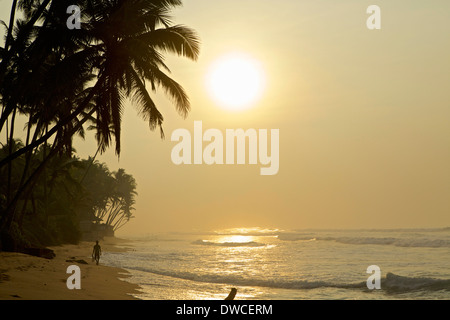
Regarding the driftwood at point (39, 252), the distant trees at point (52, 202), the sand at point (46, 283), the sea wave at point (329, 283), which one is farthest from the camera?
the distant trees at point (52, 202)

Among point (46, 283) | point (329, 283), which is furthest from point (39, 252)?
point (329, 283)

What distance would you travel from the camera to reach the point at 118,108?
16.0 m

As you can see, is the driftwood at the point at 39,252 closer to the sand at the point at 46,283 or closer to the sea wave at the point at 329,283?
the sand at the point at 46,283

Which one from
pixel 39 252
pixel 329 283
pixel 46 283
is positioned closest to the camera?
pixel 46 283

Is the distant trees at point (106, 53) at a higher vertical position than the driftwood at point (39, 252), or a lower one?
higher

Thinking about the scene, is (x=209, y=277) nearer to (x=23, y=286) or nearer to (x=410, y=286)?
(x=410, y=286)

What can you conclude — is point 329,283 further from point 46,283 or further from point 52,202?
point 52,202

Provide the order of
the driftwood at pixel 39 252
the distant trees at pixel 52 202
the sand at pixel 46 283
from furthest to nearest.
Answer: the distant trees at pixel 52 202 < the driftwood at pixel 39 252 < the sand at pixel 46 283

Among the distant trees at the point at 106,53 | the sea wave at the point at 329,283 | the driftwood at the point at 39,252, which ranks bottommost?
the sea wave at the point at 329,283

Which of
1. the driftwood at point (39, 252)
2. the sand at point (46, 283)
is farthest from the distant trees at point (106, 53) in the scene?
the driftwood at point (39, 252)

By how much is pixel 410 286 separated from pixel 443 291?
1.97m

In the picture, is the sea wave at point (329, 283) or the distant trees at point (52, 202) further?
the distant trees at point (52, 202)

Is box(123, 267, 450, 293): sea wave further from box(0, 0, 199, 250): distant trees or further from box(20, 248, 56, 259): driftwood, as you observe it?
box(0, 0, 199, 250): distant trees
